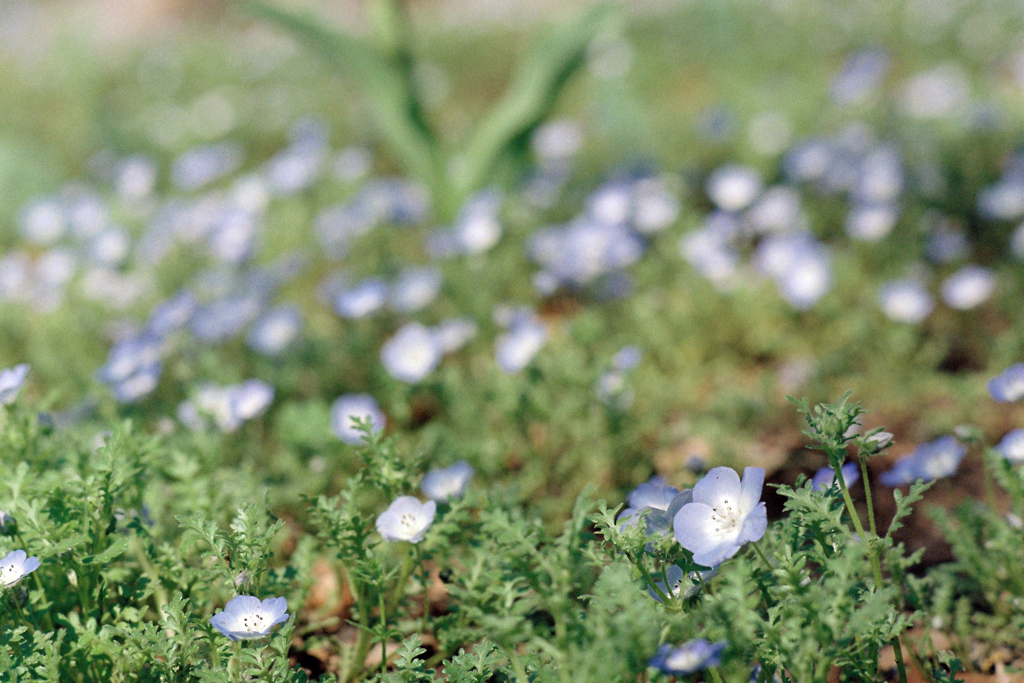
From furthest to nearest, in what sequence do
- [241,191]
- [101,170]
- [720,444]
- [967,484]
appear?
[101,170] → [241,191] → [720,444] → [967,484]

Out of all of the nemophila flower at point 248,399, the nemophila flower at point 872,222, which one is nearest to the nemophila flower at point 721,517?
the nemophila flower at point 248,399

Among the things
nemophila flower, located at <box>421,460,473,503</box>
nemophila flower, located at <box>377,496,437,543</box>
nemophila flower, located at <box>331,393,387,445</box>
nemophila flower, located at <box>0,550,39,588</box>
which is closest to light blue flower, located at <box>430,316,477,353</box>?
nemophila flower, located at <box>331,393,387,445</box>

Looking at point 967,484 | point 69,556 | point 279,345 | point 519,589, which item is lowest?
point 967,484

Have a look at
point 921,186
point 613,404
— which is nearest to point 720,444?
point 613,404

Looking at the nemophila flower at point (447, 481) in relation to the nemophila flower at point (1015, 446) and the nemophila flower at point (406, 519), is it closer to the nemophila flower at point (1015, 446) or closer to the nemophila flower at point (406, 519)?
the nemophila flower at point (406, 519)

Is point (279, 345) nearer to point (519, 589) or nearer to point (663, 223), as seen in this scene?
point (663, 223)

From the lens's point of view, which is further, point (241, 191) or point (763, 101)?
point (763, 101)

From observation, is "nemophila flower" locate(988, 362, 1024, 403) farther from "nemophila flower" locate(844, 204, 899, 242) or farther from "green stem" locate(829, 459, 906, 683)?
Answer: "nemophila flower" locate(844, 204, 899, 242)
